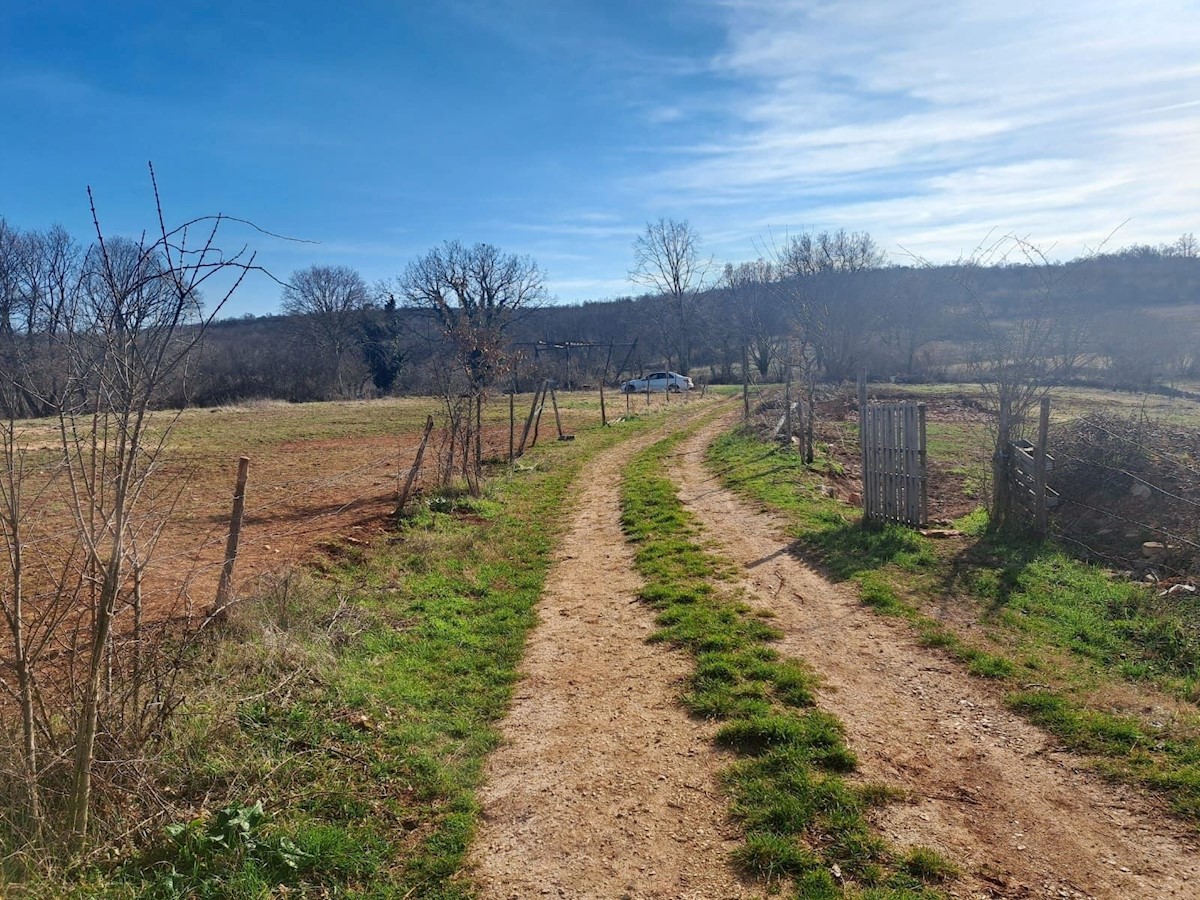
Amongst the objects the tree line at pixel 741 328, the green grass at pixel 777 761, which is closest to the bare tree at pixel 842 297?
the tree line at pixel 741 328

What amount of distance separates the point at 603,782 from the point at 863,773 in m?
Result: 1.46

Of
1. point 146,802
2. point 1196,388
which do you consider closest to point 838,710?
point 146,802

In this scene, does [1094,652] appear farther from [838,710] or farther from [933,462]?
[933,462]

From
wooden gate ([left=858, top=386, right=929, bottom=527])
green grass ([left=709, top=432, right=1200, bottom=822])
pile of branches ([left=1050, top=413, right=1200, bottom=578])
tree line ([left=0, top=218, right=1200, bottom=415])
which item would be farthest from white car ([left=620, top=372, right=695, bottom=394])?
green grass ([left=709, top=432, right=1200, bottom=822])

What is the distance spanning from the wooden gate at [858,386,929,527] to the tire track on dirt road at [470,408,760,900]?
4.13m

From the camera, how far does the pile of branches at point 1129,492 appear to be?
7641 mm

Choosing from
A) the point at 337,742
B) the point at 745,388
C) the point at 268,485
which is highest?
the point at 745,388

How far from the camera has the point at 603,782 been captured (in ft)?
13.8

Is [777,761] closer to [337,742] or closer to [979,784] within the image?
[979,784]

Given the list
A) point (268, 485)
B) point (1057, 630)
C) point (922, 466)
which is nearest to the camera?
point (1057, 630)

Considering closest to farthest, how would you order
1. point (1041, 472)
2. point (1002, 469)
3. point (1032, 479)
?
point (1041, 472), point (1032, 479), point (1002, 469)

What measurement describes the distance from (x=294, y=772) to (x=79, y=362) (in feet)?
8.02

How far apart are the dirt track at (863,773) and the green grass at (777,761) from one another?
0.42ft

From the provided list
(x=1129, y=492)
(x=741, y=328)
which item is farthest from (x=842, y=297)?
(x=1129, y=492)
